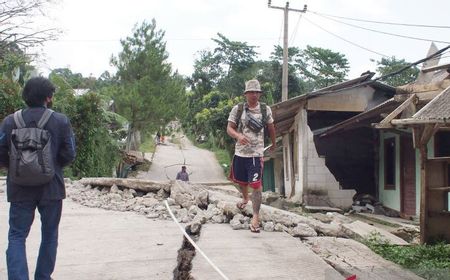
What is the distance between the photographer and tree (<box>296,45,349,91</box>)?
3672cm

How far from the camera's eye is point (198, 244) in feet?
16.5

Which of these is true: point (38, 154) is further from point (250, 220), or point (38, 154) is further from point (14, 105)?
point (14, 105)

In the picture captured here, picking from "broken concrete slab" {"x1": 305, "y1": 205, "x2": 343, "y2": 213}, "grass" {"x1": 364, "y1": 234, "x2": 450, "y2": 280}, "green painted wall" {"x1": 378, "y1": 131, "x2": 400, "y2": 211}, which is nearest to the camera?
"grass" {"x1": 364, "y1": 234, "x2": 450, "y2": 280}

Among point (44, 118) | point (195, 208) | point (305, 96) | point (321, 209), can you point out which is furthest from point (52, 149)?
point (305, 96)

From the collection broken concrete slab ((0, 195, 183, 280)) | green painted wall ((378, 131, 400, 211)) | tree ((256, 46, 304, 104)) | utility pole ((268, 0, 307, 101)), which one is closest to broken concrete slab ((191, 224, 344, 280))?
broken concrete slab ((0, 195, 183, 280))

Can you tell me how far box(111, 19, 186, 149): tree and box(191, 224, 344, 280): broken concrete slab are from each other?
22.0 m

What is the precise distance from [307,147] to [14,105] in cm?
972

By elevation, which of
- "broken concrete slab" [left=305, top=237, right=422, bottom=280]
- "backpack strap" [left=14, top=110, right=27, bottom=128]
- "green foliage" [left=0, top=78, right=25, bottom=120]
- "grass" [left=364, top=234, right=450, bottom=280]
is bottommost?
"grass" [left=364, top=234, right=450, bottom=280]

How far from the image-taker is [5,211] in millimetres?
7375

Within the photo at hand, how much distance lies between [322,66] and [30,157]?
36.0m

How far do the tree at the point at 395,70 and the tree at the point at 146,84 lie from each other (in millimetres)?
14419

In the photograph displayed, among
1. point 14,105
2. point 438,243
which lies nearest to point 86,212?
point 438,243

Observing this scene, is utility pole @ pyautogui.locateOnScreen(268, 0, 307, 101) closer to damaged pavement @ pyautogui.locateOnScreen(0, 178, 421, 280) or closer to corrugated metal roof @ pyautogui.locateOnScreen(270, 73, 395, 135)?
corrugated metal roof @ pyautogui.locateOnScreen(270, 73, 395, 135)

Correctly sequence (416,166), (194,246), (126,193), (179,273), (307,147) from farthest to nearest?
(307,147) → (416,166) → (126,193) → (194,246) → (179,273)
